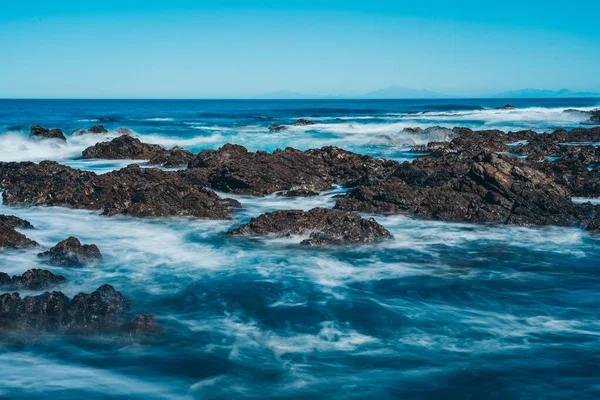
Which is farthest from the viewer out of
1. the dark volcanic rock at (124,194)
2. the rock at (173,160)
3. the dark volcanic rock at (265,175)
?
the rock at (173,160)

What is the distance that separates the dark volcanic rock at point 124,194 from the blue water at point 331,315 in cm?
57

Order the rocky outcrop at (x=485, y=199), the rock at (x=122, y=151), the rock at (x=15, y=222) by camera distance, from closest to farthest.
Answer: the rock at (x=15, y=222) < the rocky outcrop at (x=485, y=199) < the rock at (x=122, y=151)

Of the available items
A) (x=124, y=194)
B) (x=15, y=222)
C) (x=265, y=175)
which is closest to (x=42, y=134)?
(x=265, y=175)

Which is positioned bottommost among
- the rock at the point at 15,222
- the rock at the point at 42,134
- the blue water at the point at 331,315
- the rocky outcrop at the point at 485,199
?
the blue water at the point at 331,315

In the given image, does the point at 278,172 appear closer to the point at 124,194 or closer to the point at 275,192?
the point at 275,192

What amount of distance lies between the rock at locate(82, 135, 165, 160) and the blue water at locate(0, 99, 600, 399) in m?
10.7

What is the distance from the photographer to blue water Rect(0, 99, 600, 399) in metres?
5.45

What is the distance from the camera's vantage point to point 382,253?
31.6 feet

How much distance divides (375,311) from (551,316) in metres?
2.15

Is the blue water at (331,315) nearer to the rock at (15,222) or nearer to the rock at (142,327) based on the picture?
the rock at (142,327)

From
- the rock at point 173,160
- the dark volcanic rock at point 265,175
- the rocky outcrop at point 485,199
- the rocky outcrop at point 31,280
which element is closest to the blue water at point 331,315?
the rocky outcrop at point 31,280

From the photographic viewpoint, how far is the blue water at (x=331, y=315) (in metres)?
5.45

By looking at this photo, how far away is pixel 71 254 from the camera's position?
873 cm

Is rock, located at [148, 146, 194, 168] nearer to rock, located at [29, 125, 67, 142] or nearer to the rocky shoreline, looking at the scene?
the rocky shoreline
